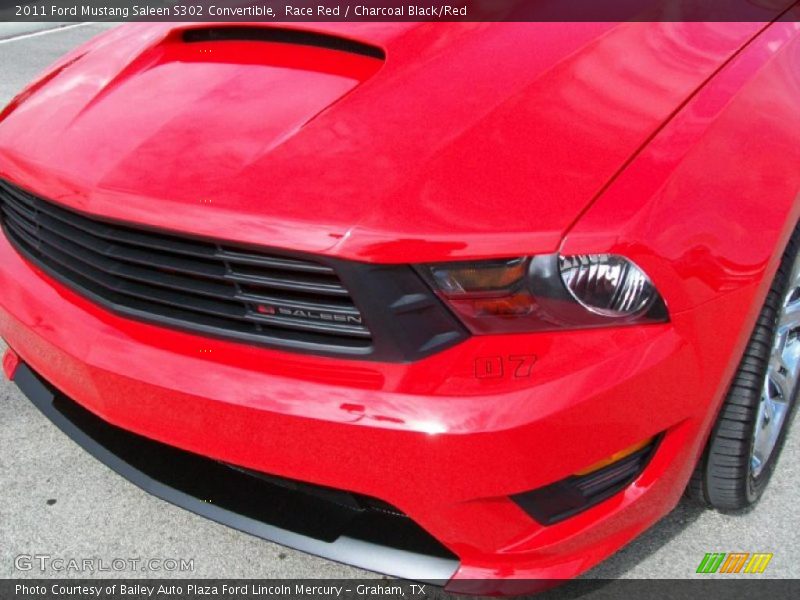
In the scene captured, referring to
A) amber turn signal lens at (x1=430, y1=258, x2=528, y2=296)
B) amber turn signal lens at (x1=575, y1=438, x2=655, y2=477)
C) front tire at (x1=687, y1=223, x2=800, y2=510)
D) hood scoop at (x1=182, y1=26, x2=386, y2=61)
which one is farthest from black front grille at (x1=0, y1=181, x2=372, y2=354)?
front tire at (x1=687, y1=223, x2=800, y2=510)

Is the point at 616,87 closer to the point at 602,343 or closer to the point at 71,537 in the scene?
the point at 602,343

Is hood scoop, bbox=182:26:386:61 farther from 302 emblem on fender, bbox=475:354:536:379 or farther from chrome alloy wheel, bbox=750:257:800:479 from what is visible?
chrome alloy wheel, bbox=750:257:800:479

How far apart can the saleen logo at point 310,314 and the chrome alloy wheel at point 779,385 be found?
106 centimetres

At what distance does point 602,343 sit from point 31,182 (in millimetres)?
1281

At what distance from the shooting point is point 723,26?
198 centimetres

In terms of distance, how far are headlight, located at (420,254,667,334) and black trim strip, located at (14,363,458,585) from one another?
45cm

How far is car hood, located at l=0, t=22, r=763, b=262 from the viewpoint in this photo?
4.98 ft

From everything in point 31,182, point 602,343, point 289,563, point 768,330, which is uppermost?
point 31,182

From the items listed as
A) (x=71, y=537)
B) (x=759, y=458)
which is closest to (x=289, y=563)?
(x=71, y=537)

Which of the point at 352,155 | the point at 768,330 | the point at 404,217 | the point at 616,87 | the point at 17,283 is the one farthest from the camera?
the point at 17,283

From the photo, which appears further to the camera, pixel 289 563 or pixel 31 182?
pixel 289 563

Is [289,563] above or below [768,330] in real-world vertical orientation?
below

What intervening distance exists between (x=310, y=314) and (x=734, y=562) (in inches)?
47.2

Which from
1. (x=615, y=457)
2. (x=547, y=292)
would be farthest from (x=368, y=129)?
(x=615, y=457)
